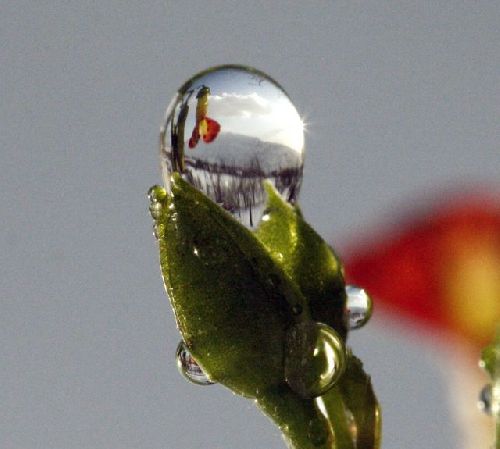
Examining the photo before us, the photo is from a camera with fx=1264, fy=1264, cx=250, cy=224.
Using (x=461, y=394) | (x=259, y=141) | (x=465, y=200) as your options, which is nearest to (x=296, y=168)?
(x=259, y=141)

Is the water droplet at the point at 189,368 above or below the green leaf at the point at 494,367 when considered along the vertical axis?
below

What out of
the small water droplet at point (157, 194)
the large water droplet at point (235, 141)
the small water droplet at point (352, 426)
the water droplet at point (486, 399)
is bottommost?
the small water droplet at point (352, 426)

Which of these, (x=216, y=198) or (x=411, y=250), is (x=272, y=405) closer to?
(x=216, y=198)
